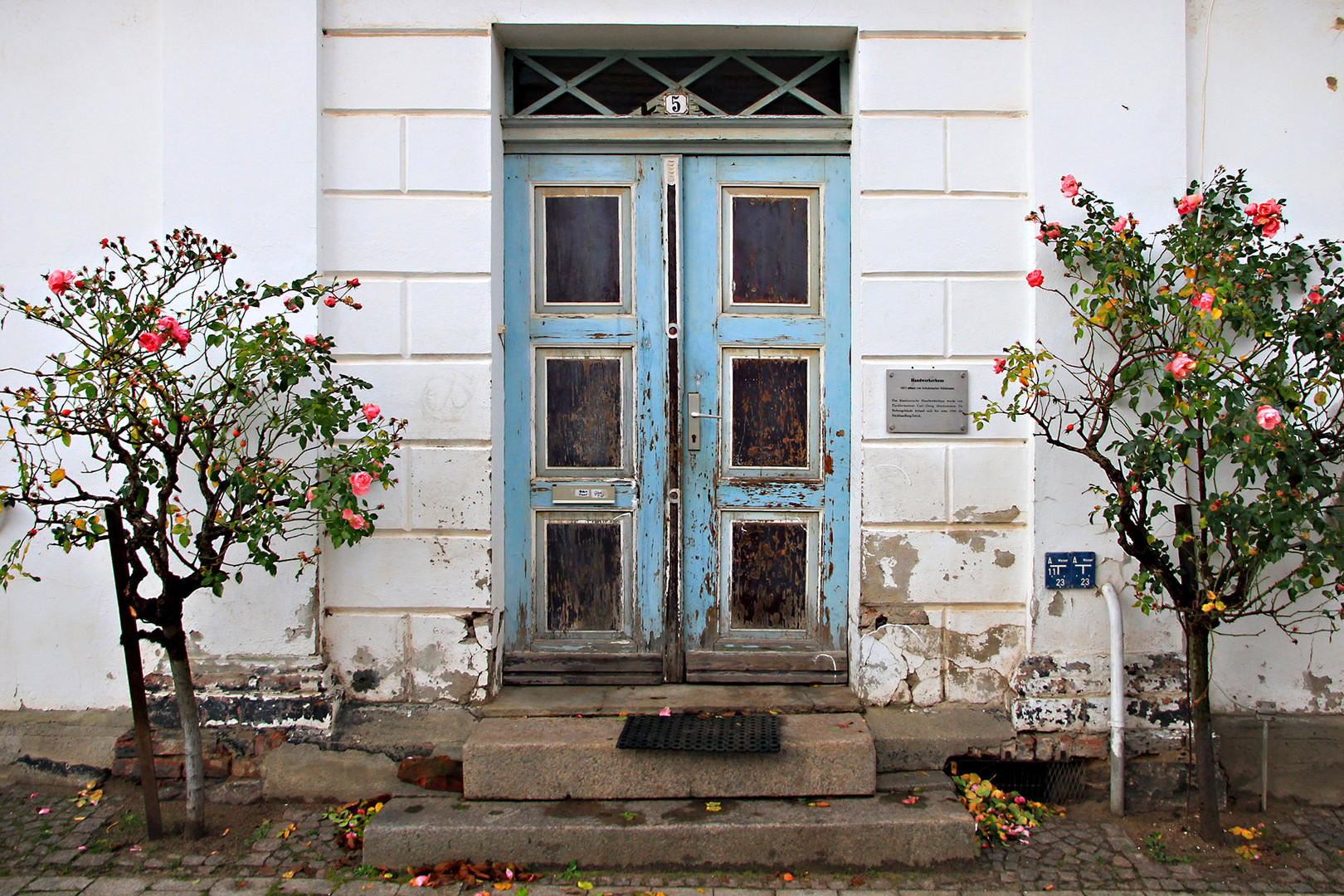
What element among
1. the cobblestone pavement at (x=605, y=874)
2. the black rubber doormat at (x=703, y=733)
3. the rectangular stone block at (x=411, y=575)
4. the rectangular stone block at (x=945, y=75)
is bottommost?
the cobblestone pavement at (x=605, y=874)

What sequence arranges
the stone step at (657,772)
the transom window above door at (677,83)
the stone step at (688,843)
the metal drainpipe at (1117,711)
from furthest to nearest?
the transom window above door at (677,83) → the metal drainpipe at (1117,711) → the stone step at (657,772) → the stone step at (688,843)

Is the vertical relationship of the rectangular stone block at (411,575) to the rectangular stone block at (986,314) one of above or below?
below

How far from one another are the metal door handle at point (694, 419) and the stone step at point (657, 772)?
1327mm

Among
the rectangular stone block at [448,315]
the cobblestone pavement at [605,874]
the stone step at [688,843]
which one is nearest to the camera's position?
the cobblestone pavement at [605,874]

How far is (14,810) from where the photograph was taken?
11.0ft

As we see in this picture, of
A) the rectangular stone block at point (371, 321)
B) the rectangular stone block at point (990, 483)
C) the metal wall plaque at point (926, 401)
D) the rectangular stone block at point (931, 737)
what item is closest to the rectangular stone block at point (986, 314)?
the metal wall plaque at point (926, 401)

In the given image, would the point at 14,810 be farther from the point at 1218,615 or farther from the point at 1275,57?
the point at 1275,57

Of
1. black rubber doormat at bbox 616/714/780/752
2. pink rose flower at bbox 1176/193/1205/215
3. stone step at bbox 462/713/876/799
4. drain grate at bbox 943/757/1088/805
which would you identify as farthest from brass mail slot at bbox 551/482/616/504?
pink rose flower at bbox 1176/193/1205/215

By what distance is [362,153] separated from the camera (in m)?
3.53

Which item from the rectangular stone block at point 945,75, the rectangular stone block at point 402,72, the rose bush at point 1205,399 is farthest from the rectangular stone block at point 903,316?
the rectangular stone block at point 402,72

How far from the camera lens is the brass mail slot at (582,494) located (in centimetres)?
384

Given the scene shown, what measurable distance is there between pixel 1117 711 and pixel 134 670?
367 cm

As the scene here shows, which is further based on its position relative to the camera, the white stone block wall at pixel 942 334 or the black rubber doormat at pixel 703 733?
the white stone block wall at pixel 942 334

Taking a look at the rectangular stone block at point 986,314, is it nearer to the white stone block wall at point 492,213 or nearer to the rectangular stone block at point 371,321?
the white stone block wall at point 492,213
